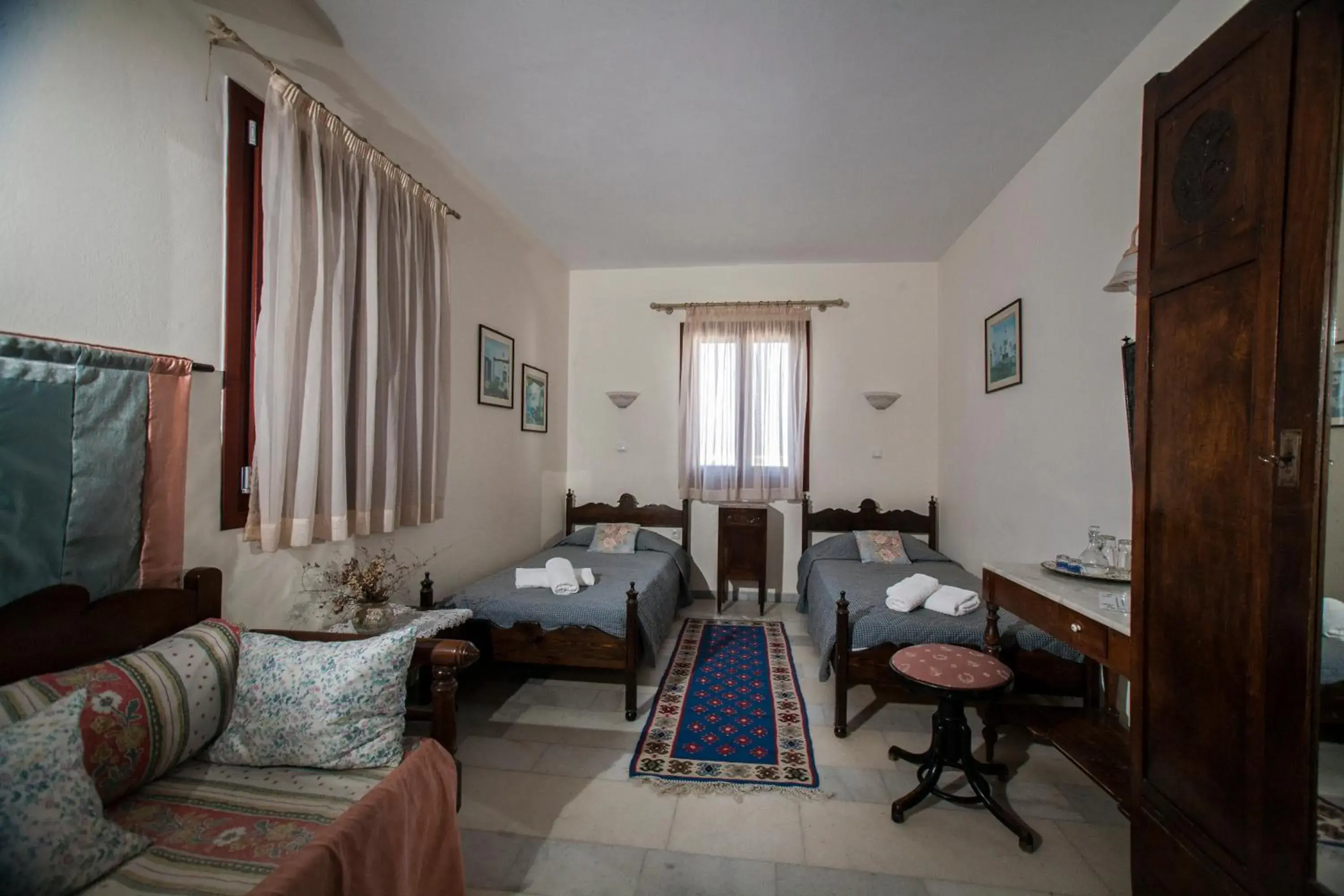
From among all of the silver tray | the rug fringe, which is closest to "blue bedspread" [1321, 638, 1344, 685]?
A: the silver tray

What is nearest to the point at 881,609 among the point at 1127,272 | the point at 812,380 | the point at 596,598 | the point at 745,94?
the point at 596,598

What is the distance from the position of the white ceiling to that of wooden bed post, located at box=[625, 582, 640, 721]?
2.41m

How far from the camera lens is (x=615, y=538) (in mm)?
4117

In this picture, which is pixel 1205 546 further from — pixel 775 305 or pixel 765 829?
pixel 775 305

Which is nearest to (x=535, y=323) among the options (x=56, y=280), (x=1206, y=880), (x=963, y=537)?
(x=56, y=280)

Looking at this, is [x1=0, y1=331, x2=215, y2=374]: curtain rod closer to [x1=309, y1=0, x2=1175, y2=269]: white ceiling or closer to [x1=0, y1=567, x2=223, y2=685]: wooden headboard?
[x1=0, y1=567, x2=223, y2=685]: wooden headboard

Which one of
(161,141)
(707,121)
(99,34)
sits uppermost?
(707,121)

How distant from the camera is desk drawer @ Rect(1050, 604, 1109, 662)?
154cm

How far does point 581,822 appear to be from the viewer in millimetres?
1822

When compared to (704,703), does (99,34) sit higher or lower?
higher

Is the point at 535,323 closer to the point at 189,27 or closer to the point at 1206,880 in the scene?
the point at 189,27

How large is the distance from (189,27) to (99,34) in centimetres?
29

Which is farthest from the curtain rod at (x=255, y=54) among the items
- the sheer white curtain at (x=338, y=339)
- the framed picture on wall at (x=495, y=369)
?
the framed picture on wall at (x=495, y=369)

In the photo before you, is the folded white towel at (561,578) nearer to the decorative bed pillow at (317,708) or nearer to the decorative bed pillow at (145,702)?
the decorative bed pillow at (317,708)
